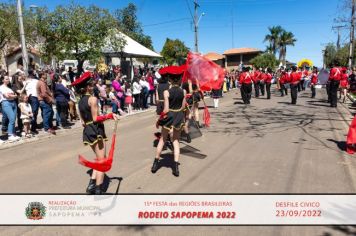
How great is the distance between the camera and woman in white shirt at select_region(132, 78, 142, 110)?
16.0 metres

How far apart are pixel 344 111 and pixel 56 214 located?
13.2 metres

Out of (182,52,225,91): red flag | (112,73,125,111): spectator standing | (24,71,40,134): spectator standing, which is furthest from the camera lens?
(112,73,125,111): spectator standing

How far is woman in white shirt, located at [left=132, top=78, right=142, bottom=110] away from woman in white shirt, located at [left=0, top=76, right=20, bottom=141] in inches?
274

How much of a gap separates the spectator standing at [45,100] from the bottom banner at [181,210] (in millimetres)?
5410

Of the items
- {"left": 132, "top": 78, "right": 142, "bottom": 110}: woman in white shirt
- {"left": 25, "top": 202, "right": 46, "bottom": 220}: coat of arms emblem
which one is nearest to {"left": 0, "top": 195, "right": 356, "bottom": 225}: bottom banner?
{"left": 25, "top": 202, "right": 46, "bottom": 220}: coat of arms emblem

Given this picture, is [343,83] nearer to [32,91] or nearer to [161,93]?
[161,93]

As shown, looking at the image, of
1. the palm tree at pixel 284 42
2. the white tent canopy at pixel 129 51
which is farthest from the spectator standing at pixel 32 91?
the palm tree at pixel 284 42

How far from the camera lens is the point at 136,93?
53.7ft

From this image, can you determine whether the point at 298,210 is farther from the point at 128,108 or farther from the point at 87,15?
the point at 87,15

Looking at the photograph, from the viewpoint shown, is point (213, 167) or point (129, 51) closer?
point (213, 167)

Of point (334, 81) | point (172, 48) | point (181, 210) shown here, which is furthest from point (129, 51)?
point (172, 48)

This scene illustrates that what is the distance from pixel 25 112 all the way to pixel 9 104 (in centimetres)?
46

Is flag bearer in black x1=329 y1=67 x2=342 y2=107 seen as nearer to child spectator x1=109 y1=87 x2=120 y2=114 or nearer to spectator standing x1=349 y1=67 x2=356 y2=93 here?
spectator standing x1=349 y1=67 x2=356 y2=93

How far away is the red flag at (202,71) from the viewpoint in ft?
30.1
